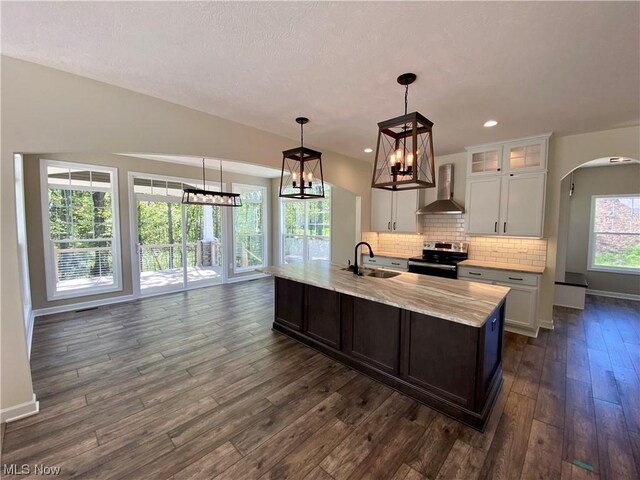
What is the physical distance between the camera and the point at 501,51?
1.90m

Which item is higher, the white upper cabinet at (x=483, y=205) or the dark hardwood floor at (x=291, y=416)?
the white upper cabinet at (x=483, y=205)

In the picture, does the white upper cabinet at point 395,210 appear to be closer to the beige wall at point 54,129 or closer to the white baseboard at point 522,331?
the white baseboard at point 522,331

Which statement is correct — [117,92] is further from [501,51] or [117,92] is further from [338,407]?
[338,407]

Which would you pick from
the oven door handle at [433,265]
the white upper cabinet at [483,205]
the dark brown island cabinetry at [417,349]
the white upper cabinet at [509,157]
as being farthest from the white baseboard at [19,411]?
the white upper cabinet at [509,157]

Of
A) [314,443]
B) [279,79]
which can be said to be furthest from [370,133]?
[314,443]

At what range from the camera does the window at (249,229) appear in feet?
23.2

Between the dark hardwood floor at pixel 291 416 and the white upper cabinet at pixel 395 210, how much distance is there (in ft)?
7.82

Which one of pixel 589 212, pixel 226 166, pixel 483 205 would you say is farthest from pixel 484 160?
pixel 226 166

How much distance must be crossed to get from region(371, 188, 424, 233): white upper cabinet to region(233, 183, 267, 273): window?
339cm

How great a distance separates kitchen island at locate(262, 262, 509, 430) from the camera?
211 cm

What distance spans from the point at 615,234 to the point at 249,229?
810 cm

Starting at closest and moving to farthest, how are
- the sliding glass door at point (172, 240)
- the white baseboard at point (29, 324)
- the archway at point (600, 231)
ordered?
the white baseboard at point (29, 324) < the archway at point (600, 231) < the sliding glass door at point (172, 240)

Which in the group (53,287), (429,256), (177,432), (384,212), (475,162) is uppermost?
(475,162)

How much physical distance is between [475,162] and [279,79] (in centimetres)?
342
